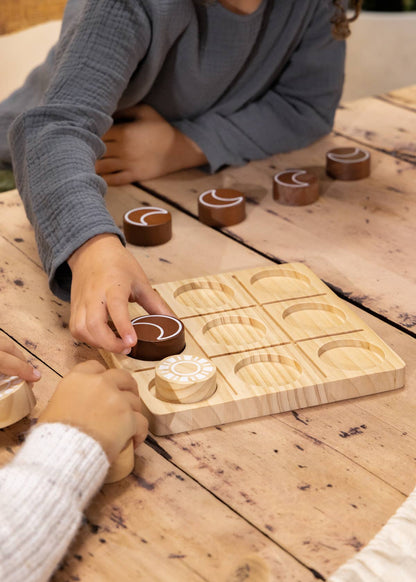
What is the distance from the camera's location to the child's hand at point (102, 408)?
0.68m

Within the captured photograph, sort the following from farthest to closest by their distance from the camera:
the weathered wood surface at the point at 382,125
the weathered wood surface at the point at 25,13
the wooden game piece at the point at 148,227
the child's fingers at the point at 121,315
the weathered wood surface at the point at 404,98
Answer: the weathered wood surface at the point at 25,13, the weathered wood surface at the point at 404,98, the weathered wood surface at the point at 382,125, the wooden game piece at the point at 148,227, the child's fingers at the point at 121,315

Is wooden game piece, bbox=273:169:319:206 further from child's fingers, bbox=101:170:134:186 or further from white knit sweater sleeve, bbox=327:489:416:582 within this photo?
white knit sweater sleeve, bbox=327:489:416:582

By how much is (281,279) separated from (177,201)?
1.17 ft

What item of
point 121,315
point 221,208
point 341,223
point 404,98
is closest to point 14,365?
point 121,315

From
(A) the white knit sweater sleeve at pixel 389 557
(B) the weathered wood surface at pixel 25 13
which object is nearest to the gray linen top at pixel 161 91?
(A) the white knit sweater sleeve at pixel 389 557

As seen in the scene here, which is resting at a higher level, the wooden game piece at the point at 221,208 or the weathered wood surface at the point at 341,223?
the wooden game piece at the point at 221,208

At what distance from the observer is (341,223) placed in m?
1.21

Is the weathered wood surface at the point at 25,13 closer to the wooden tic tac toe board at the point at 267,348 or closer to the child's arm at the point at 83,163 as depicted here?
the child's arm at the point at 83,163

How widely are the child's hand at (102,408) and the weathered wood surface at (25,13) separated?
1.76 meters

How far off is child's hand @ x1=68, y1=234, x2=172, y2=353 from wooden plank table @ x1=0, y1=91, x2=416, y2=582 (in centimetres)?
5

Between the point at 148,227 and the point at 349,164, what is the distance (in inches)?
16.5

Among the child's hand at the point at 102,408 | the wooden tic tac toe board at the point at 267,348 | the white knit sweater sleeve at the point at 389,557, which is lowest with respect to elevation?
the white knit sweater sleeve at the point at 389,557

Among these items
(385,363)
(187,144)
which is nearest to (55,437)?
(385,363)

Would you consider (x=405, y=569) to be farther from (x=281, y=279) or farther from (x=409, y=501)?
(x=281, y=279)
